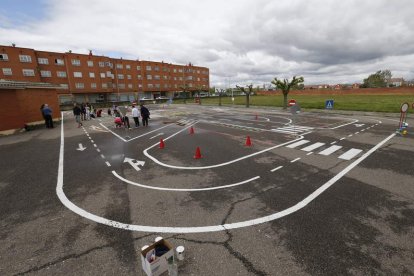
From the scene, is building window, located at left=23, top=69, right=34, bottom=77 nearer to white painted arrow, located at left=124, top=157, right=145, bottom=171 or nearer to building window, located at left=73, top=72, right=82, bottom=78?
building window, located at left=73, top=72, right=82, bottom=78

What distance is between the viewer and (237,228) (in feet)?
16.5


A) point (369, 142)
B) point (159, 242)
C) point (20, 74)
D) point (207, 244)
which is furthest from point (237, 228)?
Result: point (20, 74)

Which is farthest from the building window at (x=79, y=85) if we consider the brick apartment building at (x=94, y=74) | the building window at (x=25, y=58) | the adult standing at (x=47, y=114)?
the adult standing at (x=47, y=114)

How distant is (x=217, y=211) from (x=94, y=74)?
7013 cm

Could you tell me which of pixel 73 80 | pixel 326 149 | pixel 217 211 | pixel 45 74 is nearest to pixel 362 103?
pixel 326 149

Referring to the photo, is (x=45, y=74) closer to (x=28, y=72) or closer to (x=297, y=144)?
(x=28, y=72)

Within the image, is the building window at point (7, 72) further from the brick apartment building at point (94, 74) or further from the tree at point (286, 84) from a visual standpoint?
the tree at point (286, 84)

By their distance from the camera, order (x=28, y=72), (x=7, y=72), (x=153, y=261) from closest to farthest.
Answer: (x=153, y=261) < (x=7, y=72) < (x=28, y=72)

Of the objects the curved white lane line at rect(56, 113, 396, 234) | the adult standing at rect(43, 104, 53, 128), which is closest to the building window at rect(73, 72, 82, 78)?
the adult standing at rect(43, 104, 53, 128)

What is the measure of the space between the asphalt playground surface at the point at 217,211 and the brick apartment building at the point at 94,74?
5521 centimetres

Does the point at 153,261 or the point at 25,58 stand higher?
the point at 25,58

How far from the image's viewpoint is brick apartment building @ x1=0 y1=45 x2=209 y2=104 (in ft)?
170

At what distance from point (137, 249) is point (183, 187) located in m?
2.93

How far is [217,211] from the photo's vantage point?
18.9ft
